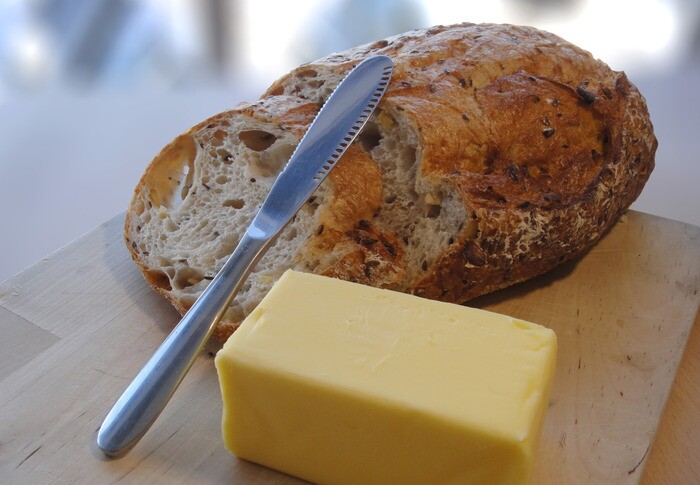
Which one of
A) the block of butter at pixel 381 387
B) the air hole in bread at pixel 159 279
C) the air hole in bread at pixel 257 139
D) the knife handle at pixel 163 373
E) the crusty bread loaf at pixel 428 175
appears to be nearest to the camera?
the block of butter at pixel 381 387

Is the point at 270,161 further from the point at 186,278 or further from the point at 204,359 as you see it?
the point at 204,359

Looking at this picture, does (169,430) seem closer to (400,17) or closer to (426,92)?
(426,92)

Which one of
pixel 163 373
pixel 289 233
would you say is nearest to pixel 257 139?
pixel 289 233

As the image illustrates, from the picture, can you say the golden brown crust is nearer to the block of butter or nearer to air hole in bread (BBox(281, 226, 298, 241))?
air hole in bread (BBox(281, 226, 298, 241))

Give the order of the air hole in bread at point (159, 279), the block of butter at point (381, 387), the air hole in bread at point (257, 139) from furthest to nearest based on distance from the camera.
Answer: the air hole in bread at point (257, 139) → the air hole in bread at point (159, 279) → the block of butter at point (381, 387)

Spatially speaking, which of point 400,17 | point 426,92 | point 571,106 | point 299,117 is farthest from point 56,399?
point 400,17

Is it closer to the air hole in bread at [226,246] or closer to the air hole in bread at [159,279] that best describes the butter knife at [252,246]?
the air hole in bread at [226,246]

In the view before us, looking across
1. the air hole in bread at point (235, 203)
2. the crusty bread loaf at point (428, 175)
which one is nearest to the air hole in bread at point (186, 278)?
the crusty bread loaf at point (428, 175)
